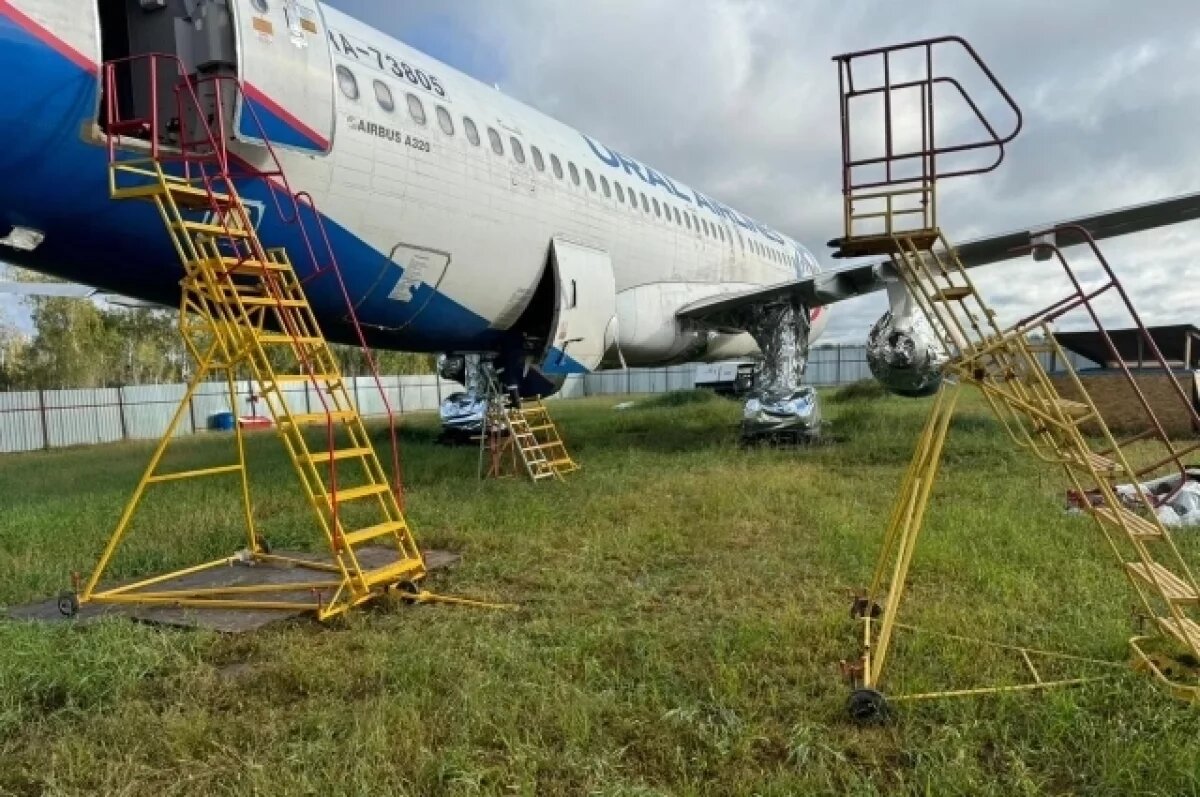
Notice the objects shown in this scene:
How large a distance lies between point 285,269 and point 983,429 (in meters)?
12.3

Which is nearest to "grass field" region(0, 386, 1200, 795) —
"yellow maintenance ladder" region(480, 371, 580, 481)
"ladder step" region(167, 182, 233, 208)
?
"ladder step" region(167, 182, 233, 208)

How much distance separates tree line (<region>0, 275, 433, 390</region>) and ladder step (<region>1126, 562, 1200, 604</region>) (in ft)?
116

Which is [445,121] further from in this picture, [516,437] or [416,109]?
[516,437]

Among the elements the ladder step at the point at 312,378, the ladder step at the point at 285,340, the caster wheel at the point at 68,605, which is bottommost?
the caster wheel at the point at 68,605

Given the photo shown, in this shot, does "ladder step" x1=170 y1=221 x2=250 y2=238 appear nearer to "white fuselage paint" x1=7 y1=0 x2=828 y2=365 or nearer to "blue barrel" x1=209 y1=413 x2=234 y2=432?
"white fuselage paint" x1=7 y1=0 x2=828 y2=365

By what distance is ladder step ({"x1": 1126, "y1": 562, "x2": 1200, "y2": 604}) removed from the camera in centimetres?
366

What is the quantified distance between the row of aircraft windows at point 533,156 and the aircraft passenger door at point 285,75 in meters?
0.37

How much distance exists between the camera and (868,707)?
3633mm

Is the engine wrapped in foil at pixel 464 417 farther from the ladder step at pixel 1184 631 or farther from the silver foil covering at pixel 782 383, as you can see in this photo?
the ladder step at pixel 1184 631

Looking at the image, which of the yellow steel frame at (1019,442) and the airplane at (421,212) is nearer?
the yellow steel frame at (1019,442)

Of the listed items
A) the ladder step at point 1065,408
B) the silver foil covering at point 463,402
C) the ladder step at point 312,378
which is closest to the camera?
the ladder step at point 1065,408

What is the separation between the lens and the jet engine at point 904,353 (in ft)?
40.0

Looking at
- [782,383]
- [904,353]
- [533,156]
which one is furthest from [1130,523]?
[782,383]

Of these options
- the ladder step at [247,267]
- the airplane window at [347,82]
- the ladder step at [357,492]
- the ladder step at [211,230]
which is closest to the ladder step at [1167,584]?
the ladder step at [357,492]
